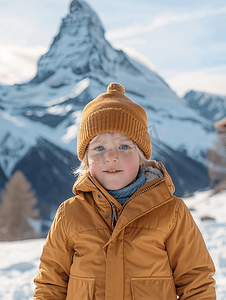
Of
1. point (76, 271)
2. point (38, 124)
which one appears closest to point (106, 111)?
point (76, 271)

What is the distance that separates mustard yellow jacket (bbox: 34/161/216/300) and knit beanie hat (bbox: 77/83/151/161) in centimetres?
22

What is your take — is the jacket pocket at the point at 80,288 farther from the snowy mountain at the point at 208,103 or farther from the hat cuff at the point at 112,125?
the snowy mountain at the point at 208,103

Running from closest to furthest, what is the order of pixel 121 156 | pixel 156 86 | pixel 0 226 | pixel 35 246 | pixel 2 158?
pixel 121 156 < pixel 35 246 < pixel 0 226 < pixel 2 158 < pixel 156 86

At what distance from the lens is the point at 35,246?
3.73 metres

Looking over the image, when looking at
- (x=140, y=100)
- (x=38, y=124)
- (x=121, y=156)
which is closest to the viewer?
(x=121, y=156)

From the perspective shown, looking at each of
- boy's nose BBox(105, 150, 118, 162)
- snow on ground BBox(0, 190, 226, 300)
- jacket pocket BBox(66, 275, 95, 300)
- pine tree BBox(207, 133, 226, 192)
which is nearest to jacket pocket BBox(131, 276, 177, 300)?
jacket pocket BBox(66, 275, 95, 300)

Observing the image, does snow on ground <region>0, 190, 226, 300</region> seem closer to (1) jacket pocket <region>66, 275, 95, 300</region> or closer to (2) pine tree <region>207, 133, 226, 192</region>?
(1) jacket pocket <region>66, 275, 95, 300</region>

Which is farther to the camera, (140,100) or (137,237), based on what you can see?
(140,100)

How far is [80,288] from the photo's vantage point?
110cm

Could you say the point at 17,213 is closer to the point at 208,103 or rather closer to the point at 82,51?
the point at 82,51

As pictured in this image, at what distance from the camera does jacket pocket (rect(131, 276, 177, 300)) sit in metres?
1.05

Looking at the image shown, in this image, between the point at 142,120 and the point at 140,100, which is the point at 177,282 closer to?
the point at 142,120

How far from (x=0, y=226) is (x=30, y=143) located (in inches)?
758

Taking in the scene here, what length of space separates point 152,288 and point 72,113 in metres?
45.2
